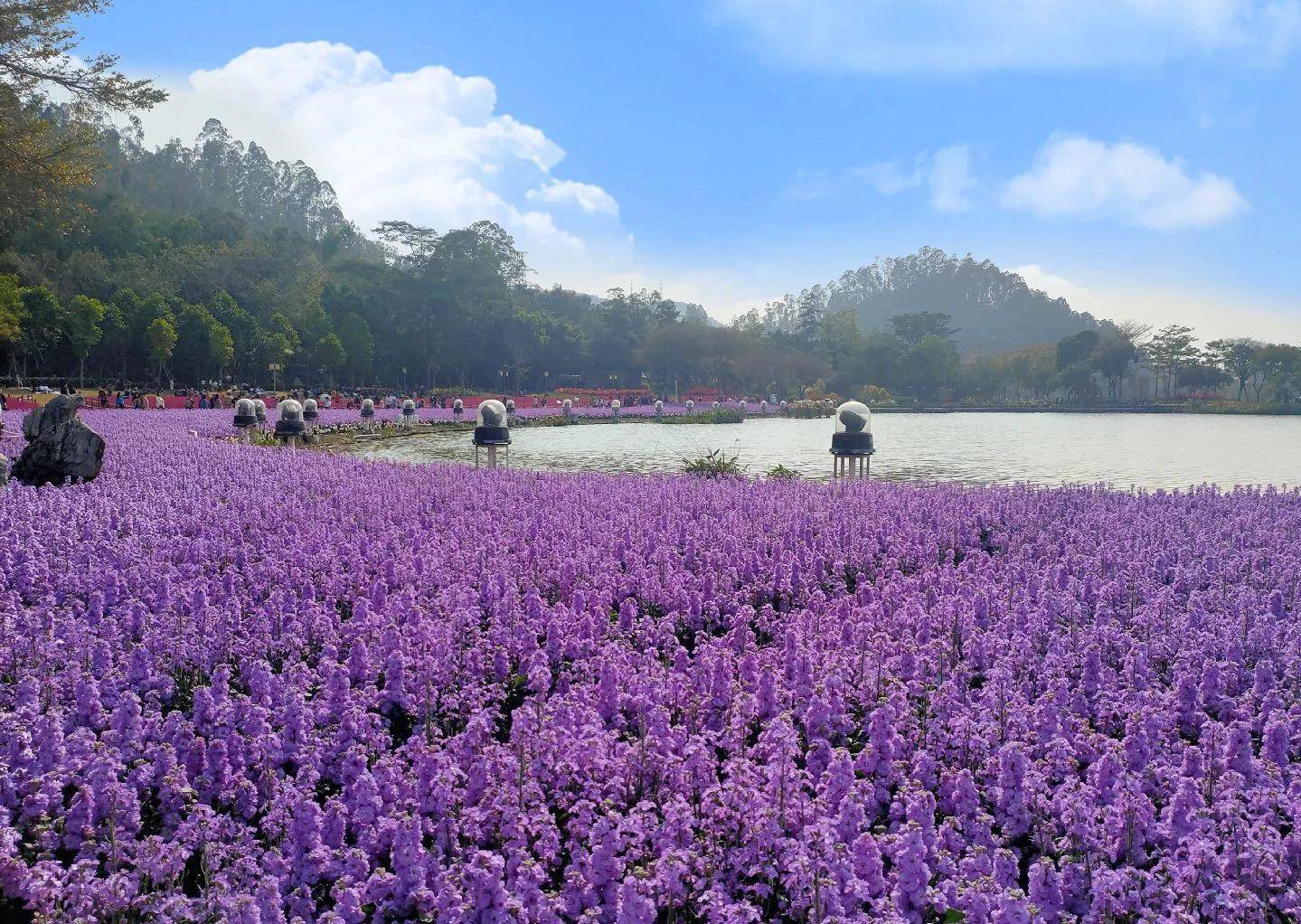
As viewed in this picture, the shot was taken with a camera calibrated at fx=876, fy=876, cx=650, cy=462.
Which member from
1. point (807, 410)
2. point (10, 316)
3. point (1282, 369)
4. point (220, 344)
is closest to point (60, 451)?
point (10, 316)

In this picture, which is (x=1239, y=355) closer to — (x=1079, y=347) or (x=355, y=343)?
(x=1079, y=347)

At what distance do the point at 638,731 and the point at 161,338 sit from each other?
68676 mm

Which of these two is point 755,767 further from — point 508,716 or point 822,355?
point 822,355

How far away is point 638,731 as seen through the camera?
518 centimetres

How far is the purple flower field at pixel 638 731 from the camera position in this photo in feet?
11.3

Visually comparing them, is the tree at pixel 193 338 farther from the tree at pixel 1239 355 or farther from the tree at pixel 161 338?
the tree at pixel 1239 355

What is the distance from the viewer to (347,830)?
13.3 ft

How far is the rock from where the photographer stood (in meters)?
13.8

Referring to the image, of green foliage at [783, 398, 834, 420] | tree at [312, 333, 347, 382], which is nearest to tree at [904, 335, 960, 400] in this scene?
green foliage at [783, 398, 834, 420]

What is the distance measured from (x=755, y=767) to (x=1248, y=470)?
2610cm

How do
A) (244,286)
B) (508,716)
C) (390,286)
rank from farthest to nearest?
(390,286), (244,286), (508,716)

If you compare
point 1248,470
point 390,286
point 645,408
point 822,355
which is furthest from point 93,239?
point 1248,470

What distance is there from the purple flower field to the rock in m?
4.06

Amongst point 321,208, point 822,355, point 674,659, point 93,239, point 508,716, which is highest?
point 321,208
